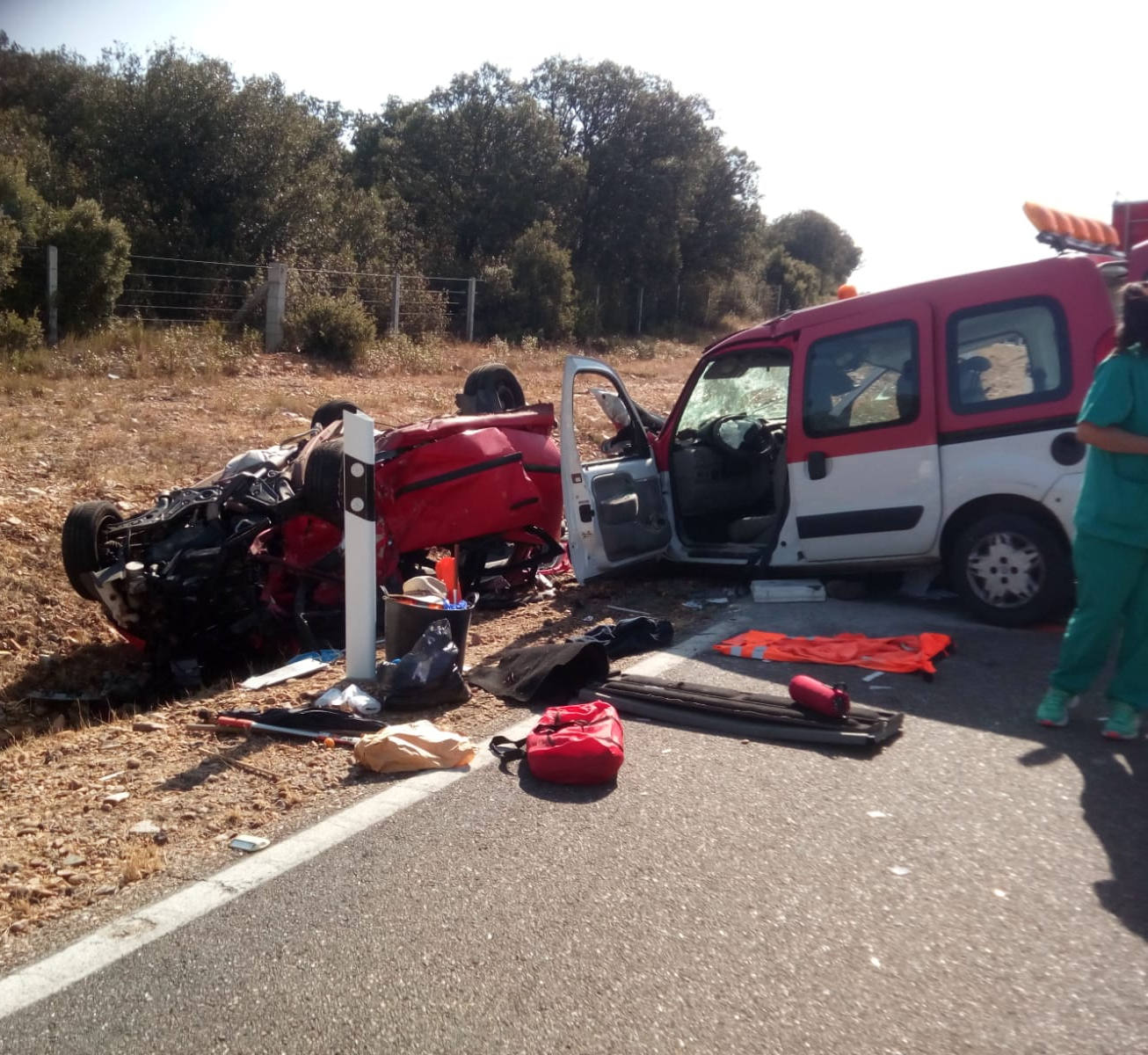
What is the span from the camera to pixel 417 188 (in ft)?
103

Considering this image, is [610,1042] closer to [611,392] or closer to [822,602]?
[822,602]

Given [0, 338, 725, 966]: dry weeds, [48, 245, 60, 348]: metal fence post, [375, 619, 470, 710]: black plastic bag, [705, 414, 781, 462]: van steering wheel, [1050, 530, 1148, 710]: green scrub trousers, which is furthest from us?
[48, 245, 60, 348]: metal fence post

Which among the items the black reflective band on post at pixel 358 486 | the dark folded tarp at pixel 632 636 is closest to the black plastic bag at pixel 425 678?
the black reflective band on post at pixel 358 486

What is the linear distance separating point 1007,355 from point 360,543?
13.0 feet

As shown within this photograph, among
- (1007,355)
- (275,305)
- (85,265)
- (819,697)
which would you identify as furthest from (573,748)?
(275,305)

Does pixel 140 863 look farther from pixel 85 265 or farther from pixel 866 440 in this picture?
pixel 85 265

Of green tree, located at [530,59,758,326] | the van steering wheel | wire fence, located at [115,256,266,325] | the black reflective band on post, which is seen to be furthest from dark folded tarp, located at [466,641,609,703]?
green tree, located at [530,59,758,326]

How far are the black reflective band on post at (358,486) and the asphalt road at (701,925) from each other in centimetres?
190

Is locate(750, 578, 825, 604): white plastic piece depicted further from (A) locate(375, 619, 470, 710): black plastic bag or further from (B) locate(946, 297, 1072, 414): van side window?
(A) locate(375, 619, 470, 710): black plastic bag

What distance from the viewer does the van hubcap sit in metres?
6.62

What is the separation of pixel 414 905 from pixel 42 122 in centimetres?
2458

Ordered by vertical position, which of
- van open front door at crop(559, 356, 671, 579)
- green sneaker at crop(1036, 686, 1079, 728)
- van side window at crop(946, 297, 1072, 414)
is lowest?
green sneaker at crop(1036, 686, 1079, 728)

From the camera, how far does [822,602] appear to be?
7508mm

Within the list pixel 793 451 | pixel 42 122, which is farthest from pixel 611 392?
pixel 42 122
